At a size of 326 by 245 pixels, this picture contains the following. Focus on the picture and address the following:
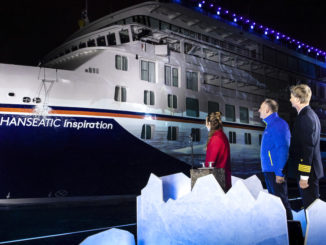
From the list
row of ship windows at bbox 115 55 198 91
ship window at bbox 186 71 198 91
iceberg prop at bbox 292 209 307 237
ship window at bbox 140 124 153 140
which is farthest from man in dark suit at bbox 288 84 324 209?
ship window at bbox 186 71 198 91

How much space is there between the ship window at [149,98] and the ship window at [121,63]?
45.5 inches

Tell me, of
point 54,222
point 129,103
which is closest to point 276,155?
point 54,222

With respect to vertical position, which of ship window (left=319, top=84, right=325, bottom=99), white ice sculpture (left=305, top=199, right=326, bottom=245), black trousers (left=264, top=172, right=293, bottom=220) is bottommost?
white ice sculpture (left=305, top=199, right=326, bottom=245)

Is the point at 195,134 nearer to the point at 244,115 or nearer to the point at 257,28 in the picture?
the point at 244,115

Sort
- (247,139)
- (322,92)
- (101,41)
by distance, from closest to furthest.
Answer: (101,41), (247,139), (322,92)

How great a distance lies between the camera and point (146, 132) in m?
11.8

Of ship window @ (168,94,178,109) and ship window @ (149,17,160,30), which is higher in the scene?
ship window @ (149,17,160,30)

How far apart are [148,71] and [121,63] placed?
1.12 metres

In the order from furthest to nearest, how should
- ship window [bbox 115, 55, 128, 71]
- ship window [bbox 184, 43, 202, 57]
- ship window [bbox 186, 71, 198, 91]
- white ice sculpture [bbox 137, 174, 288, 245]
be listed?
ship window [bbox 184, 43, 202, 57] → ship window [bbox 186, 71, 198, 91] → ship window [bbox 115, 55, 128, 71] → white ice sculpture [bbox 137, 174, 288, 245]

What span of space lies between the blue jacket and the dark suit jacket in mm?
234

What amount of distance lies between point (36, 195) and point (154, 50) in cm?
663

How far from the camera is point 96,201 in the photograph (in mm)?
10852

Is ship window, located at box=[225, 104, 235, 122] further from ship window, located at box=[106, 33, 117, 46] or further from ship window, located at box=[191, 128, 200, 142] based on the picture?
ship window, located at box=[106, 33, 117, 46]

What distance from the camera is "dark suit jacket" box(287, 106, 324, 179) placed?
340 cm
